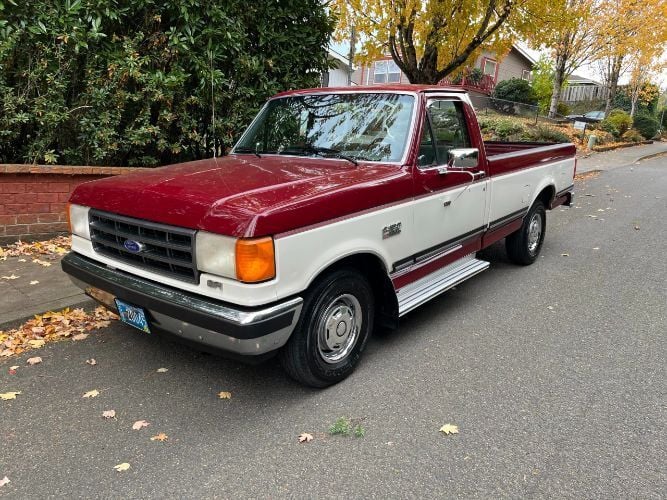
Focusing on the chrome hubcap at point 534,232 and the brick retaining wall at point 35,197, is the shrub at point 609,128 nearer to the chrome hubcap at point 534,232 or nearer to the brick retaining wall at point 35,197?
the chrome hubcap at point 534,232

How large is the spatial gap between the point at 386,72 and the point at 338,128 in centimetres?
3025

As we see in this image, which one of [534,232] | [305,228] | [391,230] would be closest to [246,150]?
[391,230]

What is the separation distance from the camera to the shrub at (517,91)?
30812 millimetres

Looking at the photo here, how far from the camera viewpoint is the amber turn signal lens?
8.71 feet

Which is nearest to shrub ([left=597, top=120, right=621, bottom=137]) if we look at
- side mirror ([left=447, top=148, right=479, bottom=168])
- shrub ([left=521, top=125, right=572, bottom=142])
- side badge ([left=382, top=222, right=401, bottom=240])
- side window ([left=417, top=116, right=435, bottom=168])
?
shrub ([left=521, top=125, right=572, bottom=142])

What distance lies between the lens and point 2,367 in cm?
361

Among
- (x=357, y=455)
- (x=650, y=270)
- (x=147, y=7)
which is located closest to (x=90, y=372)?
(x=357, y=455)

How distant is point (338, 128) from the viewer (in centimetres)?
408

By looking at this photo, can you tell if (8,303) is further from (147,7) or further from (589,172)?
(589,172)

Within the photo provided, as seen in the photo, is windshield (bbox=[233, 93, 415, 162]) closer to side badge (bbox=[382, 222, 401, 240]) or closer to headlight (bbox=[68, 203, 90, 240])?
side badge (bbox=[382, 222, 401, 240])

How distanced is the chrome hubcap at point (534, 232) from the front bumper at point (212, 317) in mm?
4064

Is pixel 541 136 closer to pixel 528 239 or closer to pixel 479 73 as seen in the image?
pixel 528 239

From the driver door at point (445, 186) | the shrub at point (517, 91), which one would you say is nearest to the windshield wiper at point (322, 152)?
the driver door at point (445, 186)

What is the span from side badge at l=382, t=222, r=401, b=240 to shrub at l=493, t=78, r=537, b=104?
30.4 meters
